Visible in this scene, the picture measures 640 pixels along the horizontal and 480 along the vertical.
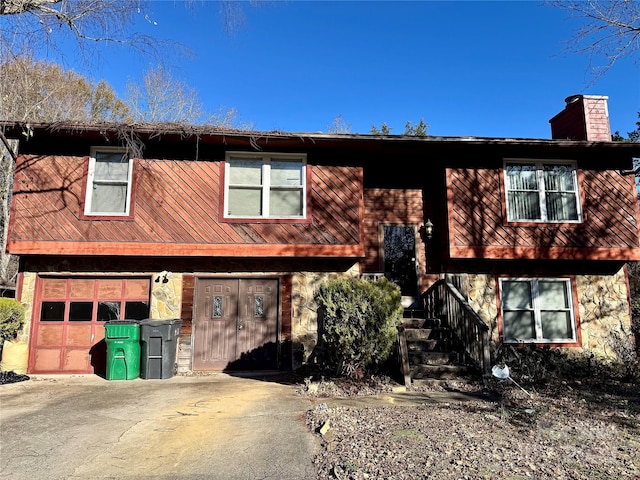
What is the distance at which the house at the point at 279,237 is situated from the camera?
28.2ft

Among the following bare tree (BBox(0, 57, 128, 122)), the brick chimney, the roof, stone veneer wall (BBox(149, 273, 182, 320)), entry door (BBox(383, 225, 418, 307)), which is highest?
bare tree (BBox(0, 57, 128, 122))

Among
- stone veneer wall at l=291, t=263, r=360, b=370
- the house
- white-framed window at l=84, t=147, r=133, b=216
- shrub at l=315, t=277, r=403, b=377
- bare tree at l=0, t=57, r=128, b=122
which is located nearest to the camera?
shrub at l=315, t=277, r=403, b=377

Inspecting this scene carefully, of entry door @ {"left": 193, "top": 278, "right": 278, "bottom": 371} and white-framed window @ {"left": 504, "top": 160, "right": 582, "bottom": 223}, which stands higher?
white-framed window @ {"left": 504, "top": 160, "right": 582, "bottom": 223}

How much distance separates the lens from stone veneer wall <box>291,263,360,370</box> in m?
8.92

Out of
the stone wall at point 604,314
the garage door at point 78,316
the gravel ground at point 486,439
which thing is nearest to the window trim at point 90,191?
the garage door at point 78,316

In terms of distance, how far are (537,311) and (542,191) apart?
9.32ft

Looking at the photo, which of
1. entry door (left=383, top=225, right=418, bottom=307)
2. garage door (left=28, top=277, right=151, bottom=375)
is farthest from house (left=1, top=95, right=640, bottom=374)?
entry door (left=383, top=225, right=418, bottom=307)

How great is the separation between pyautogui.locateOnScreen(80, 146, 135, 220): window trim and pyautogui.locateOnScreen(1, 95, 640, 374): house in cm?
3

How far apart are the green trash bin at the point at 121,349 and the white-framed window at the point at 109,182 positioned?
2.38 meters

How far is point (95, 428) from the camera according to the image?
16.3 ft

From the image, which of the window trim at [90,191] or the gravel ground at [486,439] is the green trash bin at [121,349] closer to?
the window trim at [90,191]

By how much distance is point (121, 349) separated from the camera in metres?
7.86

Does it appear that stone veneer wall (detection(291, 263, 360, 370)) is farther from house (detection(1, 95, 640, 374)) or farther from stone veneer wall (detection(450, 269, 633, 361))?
stone veneer wall (detection(450, 269, 633, 361))

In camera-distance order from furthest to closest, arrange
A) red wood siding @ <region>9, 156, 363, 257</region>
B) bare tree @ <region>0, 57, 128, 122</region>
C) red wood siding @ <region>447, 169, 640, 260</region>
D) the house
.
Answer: bare tree @ <region>0, 57, 128, 122</region> < red wood siding @ <region>447, 169, 640, 260</region> < the house < red wood siding @ <region>9, 156, 363, 257</region>
